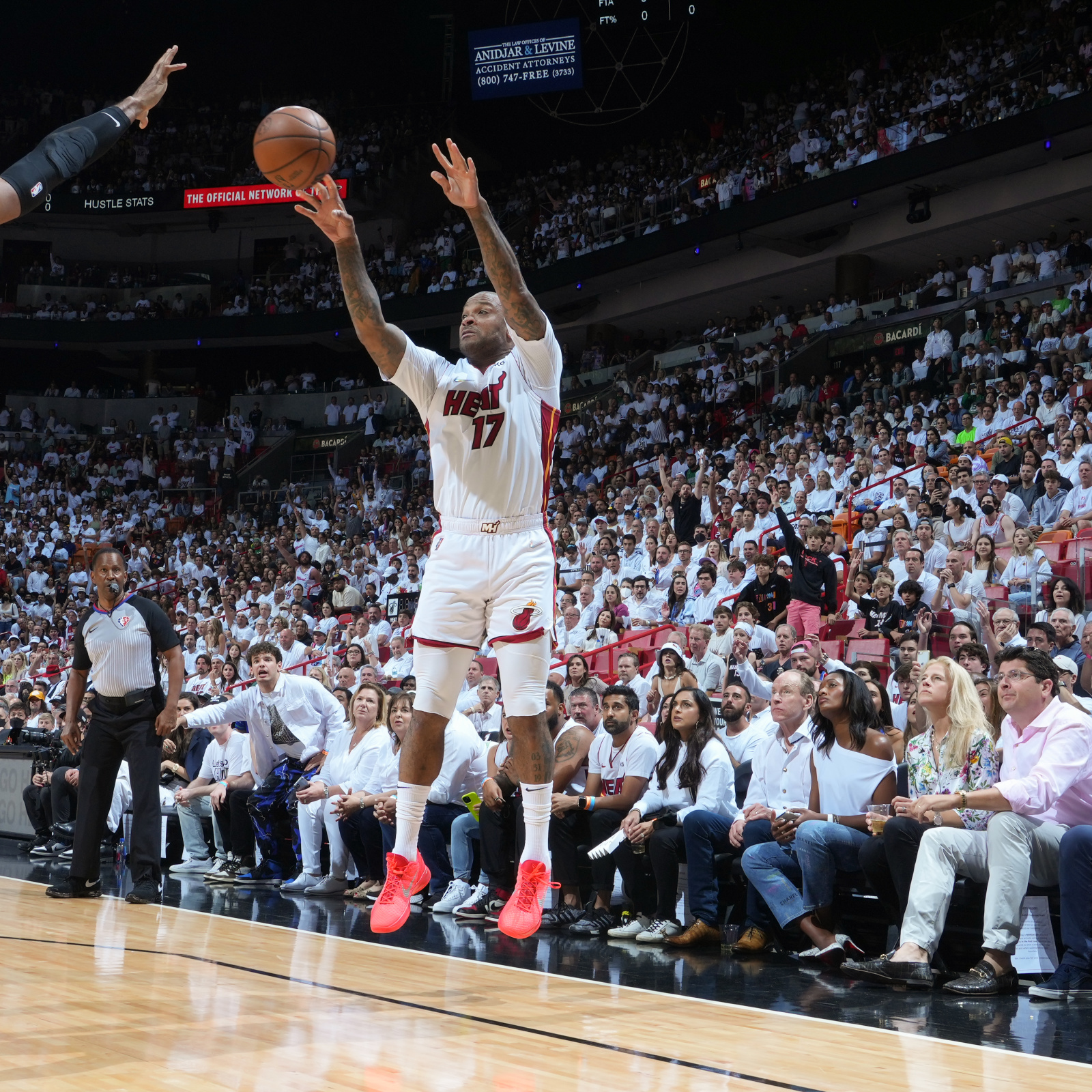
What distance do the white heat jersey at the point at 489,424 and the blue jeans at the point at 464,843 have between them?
133 inches

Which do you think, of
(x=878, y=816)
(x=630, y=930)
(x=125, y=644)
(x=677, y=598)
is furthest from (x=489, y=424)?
(x=677, y=598)

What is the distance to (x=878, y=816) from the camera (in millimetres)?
5484

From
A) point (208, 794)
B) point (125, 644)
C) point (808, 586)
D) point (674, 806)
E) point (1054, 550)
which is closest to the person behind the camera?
point (674, 806)

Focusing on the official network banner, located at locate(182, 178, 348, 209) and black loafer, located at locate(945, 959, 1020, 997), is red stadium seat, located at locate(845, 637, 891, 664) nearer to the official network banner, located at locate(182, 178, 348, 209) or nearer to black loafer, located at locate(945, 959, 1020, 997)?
black loafer, located at locate(945, 959, 1020, 997)

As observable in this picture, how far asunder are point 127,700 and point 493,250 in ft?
14.0

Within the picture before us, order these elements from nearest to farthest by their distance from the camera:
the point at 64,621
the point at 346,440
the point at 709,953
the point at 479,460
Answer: the point at 479,460
the point at 709,953
the point at 64,621
the point at 346,440

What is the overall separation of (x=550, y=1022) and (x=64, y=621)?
20037 millimetres

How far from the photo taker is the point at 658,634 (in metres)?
12.1

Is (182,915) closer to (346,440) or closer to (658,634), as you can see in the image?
(658,634)

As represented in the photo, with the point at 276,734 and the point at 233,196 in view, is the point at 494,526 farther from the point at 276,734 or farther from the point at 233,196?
the point at 233,196

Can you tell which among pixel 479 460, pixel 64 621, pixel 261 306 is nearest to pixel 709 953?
pixel 479 460

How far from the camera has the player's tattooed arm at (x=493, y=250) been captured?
426 centimetres

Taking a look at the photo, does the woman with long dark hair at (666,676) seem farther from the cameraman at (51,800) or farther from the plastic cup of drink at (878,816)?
the cameraman at (51,800)

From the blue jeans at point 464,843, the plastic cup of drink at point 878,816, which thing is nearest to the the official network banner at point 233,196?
the blue jeans at point 464,843
